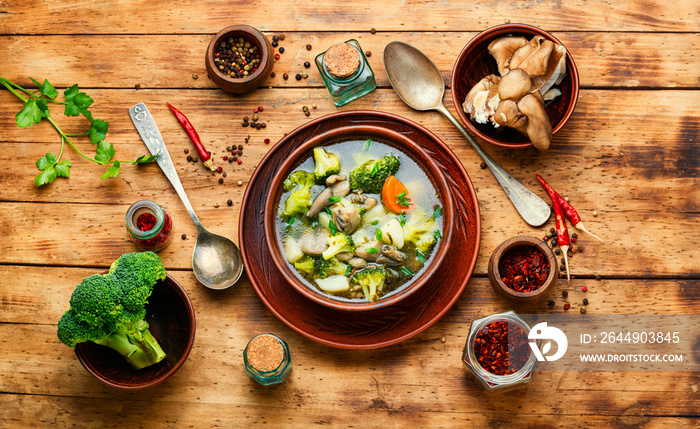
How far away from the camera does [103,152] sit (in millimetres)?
2721

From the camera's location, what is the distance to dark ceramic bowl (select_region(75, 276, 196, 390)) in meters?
2.50

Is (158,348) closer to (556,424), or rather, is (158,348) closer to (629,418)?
(556,424)

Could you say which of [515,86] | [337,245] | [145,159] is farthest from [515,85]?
[145,159]

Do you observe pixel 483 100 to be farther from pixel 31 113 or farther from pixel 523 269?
pixel 31 113

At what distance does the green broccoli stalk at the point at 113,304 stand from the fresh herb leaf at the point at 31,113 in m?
0.97

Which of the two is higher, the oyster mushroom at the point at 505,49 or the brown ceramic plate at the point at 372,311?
the oyster mushroom at the point at 505,49

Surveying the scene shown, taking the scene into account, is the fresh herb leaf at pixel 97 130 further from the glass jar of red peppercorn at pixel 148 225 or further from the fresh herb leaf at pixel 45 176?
the glass jar of red peppercorn at pixel 148 225

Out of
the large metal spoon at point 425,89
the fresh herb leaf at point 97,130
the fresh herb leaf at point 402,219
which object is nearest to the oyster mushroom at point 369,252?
the fresh herb leaf at point 402,219

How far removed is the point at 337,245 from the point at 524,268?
937 mm

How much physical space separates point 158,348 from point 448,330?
147 centimetres

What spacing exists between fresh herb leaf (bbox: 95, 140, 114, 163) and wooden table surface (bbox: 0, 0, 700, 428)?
0.12m

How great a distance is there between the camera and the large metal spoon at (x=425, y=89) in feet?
8.84

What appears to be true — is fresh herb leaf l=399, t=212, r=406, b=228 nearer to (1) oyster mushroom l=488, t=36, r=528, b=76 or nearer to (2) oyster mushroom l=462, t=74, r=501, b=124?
(2) oyster mushroom l=462, t=74, r=501, b=124

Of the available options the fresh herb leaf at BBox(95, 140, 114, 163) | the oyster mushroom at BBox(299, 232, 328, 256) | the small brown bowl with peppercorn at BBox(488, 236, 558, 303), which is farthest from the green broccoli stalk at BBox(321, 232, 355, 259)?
the fresh herb leaf at BBox(95, 140, 114, 163)
